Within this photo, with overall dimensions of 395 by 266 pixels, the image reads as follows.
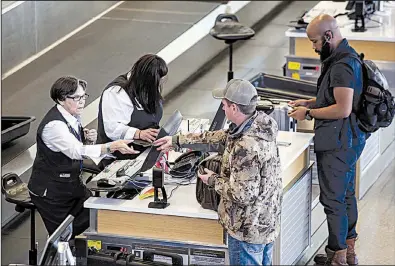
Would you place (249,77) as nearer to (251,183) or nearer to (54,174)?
(54,174)

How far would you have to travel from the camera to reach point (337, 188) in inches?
254

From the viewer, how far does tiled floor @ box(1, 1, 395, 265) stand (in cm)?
719

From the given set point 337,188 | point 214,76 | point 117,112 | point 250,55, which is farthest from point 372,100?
point 250,55

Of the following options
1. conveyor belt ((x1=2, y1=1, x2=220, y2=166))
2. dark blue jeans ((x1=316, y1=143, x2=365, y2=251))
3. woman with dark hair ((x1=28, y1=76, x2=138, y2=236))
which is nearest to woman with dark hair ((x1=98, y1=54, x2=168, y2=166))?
woman with dark hair ((x1=28, y1=76, x2=138, y2=236))

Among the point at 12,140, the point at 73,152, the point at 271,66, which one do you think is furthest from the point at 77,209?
the point at 271,66

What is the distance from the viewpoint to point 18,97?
32.4 ft

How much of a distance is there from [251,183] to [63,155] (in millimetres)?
1480

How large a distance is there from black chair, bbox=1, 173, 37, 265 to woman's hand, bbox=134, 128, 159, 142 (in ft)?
2.76

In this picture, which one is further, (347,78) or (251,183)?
(347,78)

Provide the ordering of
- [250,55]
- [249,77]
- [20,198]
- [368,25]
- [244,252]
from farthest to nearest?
[250,55] → [249,77] → [368,25] → [20,198] → [244,252]

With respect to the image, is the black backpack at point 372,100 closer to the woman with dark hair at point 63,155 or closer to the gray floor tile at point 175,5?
the woman with dark hair at point 63,155

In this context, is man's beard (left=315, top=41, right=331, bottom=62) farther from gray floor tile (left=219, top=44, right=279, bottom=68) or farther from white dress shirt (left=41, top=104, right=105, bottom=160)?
gray floor tile (left=219, top=44, right=279, bottom=68)

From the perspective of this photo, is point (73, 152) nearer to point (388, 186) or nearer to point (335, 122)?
point (335, 122)

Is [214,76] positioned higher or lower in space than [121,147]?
lower
